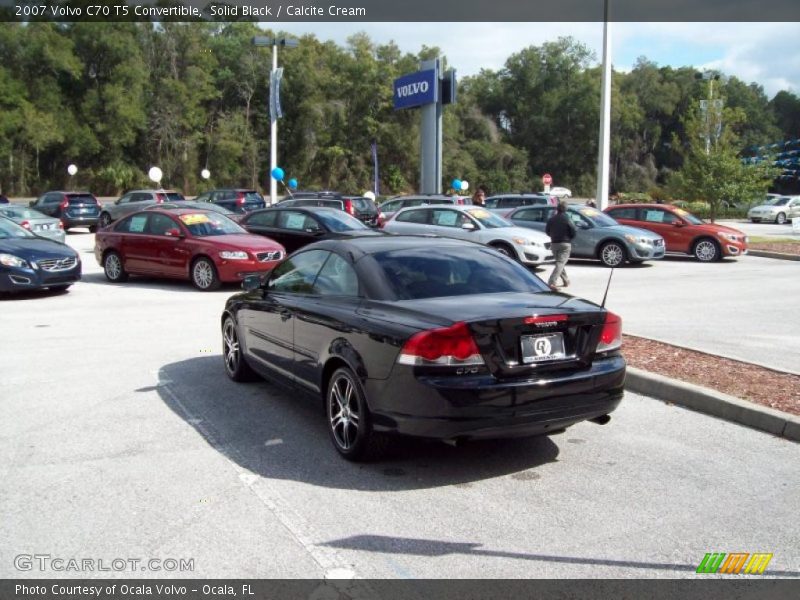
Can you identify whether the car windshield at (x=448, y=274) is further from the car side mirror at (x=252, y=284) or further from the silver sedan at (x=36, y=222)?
the silver sedan at (x=36, y=222)

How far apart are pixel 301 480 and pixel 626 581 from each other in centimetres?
220

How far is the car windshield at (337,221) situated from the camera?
→ 17.0 metres

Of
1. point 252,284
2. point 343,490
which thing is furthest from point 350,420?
point 252,284

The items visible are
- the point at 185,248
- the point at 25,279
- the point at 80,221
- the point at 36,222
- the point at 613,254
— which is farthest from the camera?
the point at 80,221

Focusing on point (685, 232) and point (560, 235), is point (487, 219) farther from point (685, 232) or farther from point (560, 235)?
point (685, 232)

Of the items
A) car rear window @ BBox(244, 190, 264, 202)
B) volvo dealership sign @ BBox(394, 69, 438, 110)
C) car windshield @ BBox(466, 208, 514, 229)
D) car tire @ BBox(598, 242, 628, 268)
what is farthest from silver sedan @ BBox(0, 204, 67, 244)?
volvo dealership sign @ BBox(394, 69, 438, 110)

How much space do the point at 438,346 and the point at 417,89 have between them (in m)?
33.7

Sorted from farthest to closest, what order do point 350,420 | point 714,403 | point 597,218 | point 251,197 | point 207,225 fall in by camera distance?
1. point 251,197
2. point 597,218
3. point 207,225
4. point 714,403
5. point 350,420

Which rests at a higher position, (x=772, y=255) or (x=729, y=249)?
(x=729, y=249)

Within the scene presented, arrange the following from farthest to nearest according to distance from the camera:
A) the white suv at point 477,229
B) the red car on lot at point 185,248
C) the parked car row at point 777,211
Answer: the parked car row at point 777,211 → the white suv at point 477,229 → the red car on lot at point 185,248

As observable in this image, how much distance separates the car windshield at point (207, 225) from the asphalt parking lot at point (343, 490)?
754cm

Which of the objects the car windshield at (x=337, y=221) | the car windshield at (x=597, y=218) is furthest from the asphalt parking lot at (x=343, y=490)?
the car windshield at (x=597, y=218)

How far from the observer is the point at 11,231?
14922mm

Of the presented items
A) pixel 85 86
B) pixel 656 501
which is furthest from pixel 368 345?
pixel 85 86
